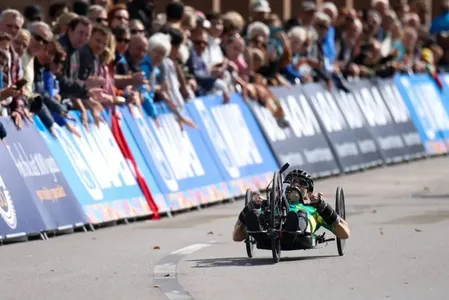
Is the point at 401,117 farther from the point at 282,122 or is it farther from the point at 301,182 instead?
the point at 301,182

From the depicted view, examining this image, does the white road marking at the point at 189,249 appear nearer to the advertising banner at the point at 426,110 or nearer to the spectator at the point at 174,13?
the spectator at the point at 174,13

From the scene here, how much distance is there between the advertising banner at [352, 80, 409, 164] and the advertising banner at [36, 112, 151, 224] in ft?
30.9

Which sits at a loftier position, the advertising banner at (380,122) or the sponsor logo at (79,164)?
the sponsor logo at (79,164)

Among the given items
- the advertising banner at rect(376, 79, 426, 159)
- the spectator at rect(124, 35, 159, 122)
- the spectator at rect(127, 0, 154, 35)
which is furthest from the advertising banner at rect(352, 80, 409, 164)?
the spectator at rect(124, 35, 159, 122)

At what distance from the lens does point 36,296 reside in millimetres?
11195

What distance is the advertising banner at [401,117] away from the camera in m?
28.6

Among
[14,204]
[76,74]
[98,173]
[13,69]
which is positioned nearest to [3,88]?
[13,69]

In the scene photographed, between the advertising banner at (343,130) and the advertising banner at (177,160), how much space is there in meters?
4.94

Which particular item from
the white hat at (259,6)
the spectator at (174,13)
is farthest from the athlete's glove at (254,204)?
the white hat at (259,6)

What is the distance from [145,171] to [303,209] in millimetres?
5625

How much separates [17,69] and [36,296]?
6076 mm

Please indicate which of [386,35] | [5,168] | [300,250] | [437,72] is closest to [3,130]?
[5,168]

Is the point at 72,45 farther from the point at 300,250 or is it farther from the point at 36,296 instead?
the point at 36,296

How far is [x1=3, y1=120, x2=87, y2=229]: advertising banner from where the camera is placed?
53.6ft
